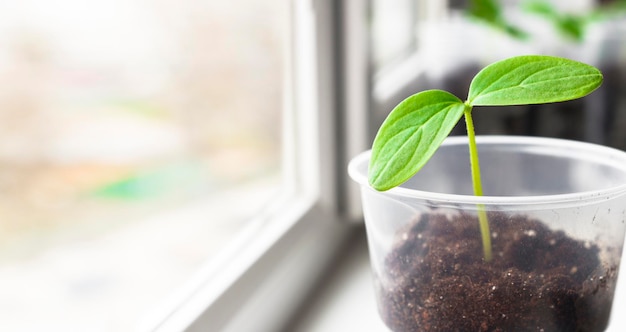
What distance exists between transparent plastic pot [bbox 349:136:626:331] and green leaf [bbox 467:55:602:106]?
2.3 inches

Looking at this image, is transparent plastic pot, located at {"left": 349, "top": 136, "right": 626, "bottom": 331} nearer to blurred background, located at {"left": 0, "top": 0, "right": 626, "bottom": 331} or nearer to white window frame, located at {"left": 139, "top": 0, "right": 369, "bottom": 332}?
white window frame, located at {"left": 139, "top": 0, "right": 369, "bottom": 332}

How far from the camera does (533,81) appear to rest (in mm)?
356

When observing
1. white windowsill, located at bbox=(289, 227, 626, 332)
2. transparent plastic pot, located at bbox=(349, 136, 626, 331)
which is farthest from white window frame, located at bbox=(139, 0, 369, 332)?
transparent plastic pot, located at bbox=(349, 136, 626, 331)

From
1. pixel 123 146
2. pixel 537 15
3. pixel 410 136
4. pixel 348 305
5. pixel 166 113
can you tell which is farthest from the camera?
pixel 166 113

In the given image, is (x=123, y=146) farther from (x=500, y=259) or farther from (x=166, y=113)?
(x=500, y=259)

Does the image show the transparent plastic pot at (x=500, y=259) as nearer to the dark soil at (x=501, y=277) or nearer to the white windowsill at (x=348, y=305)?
the dark soil at (x=501, y=277)

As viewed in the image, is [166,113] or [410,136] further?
[166,113]

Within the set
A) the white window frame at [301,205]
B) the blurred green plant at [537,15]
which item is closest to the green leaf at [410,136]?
the white window frame at [301,205]

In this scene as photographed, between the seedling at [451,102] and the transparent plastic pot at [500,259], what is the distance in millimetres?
45

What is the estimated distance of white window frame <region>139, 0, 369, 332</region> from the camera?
1.63 ft

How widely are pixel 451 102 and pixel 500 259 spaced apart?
0.33 ft

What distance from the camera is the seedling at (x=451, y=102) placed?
35cm

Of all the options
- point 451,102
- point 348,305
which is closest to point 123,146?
point 348,305

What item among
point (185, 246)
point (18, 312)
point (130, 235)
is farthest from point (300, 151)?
point (130, 235)
